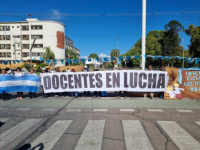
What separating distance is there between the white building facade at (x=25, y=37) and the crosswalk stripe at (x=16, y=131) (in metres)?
59.0

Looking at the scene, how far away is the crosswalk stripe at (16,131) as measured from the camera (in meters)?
4.59

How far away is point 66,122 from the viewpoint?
610cm

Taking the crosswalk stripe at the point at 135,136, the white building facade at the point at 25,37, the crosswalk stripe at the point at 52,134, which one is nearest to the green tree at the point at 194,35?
the crosswalk stripe at the point at 135,136

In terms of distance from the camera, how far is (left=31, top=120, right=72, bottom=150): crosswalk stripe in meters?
4.34

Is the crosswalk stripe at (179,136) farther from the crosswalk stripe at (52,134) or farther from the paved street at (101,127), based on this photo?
the crosswalk stripe at (52,134)

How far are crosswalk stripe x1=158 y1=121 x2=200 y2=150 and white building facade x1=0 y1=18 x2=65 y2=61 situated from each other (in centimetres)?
6104

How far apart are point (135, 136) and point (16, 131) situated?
11.4 ft

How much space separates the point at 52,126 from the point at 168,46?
61120 mm

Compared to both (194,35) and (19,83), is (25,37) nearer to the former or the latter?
(194,35)

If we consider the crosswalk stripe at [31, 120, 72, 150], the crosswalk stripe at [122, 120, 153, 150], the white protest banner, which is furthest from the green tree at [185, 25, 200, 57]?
the crosswalk stripe at [31, 120, 72, 150]

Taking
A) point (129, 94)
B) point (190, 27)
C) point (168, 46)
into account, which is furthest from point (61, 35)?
point (129, 94)

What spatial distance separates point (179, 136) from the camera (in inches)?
186

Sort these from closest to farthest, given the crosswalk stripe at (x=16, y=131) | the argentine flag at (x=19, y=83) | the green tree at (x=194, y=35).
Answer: the crosswalk stripe at (x=16, y=131), the argentine flag at (x=19, y=83), the green tree at (x=194, y=35)

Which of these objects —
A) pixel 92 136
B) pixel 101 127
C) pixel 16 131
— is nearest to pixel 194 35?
pixel 101 127
